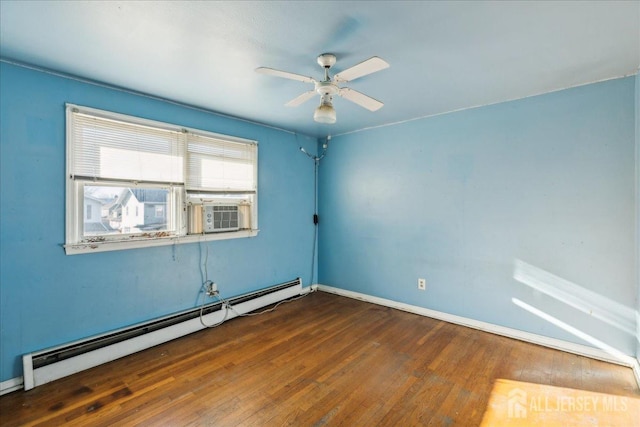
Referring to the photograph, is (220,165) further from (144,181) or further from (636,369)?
(636,369)

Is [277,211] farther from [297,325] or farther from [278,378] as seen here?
[278,378]

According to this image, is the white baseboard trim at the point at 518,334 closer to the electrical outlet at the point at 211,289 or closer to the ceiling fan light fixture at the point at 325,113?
the electrical outlet at the point at 211,289

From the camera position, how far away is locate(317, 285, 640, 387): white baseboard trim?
2.36 meters

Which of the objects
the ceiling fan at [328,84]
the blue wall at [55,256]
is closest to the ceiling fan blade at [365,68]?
the ceiling fan at [328,84]

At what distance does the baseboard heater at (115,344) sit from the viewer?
2084 millimetres

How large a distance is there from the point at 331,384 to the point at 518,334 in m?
1.99

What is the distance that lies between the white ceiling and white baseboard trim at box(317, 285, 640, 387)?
2.30 meters

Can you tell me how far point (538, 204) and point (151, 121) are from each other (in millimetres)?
3753

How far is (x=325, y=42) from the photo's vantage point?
1.82 metres

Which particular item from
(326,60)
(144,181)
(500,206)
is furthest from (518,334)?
(144,181)

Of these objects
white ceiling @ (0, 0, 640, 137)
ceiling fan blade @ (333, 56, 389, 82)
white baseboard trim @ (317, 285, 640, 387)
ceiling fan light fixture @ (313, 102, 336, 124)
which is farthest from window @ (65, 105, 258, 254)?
white baseboard trim @ (317, 285, 640, 387)

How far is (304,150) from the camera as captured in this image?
426 centimetres

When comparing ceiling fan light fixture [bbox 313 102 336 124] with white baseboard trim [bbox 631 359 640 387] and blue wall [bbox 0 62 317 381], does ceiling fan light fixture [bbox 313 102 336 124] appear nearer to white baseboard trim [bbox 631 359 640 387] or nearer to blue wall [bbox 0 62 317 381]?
blue wall [bbox 0 62 317 381]

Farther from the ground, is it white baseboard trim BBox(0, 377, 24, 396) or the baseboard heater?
the baseboard heater
